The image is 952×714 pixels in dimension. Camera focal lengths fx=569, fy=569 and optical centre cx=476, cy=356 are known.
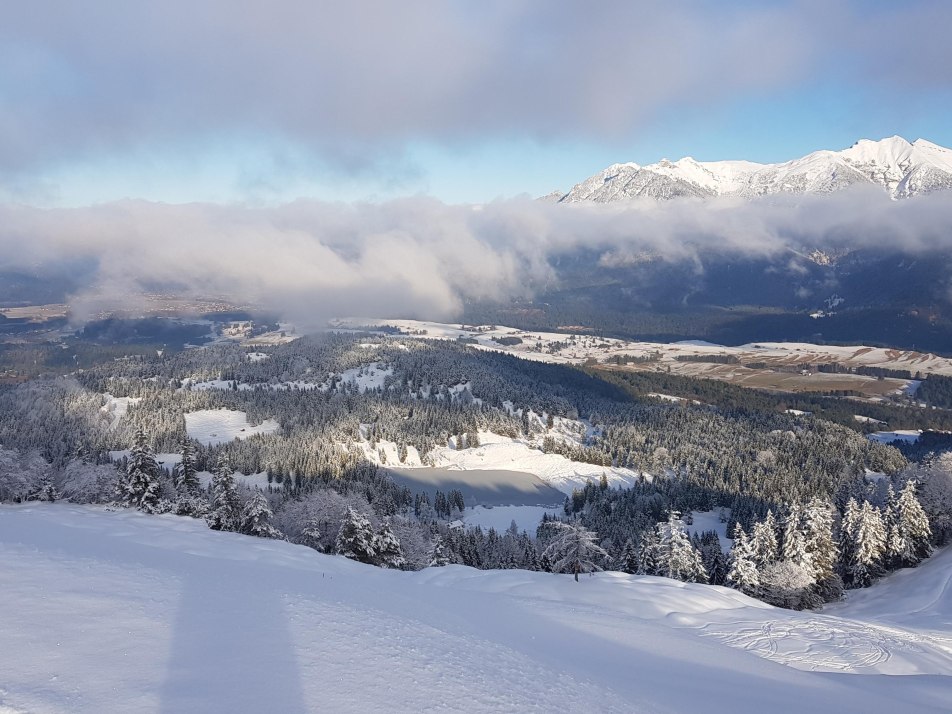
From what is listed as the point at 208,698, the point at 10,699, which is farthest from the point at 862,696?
the point at 10,699

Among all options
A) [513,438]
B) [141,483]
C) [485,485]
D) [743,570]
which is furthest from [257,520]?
[513,438]

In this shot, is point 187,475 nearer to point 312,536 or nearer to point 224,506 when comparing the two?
point 224,506

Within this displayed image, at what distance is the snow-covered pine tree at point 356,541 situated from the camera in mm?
49312

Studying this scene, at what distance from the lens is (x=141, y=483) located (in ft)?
178

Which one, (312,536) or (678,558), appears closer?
(678,558)

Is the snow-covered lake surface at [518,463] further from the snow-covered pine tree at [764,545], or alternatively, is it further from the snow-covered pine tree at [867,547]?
the snow-covered pine tree at [764,545]

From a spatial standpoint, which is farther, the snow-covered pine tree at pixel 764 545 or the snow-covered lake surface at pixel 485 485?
the snow-covered lake surface at pixel 485 485

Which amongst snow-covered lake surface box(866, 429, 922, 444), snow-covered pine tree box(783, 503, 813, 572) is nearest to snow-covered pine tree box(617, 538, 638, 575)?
snow-covered pine tree box(783, 503, 813, 572)

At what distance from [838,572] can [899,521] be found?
8529 mm

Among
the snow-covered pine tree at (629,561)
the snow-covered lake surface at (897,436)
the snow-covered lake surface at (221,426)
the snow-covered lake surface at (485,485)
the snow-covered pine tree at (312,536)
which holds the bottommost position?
the snow-covered lake surface at (485,485)

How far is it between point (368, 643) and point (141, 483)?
158 feet

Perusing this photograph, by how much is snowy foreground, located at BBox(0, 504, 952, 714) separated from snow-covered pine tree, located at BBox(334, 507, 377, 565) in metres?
12.2

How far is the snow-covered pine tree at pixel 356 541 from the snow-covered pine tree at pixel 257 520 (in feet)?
20.1

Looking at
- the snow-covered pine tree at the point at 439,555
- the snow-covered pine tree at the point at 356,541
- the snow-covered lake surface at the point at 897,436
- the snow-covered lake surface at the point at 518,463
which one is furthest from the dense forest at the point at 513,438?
the snow-covered lake surface at the point at 897,436
